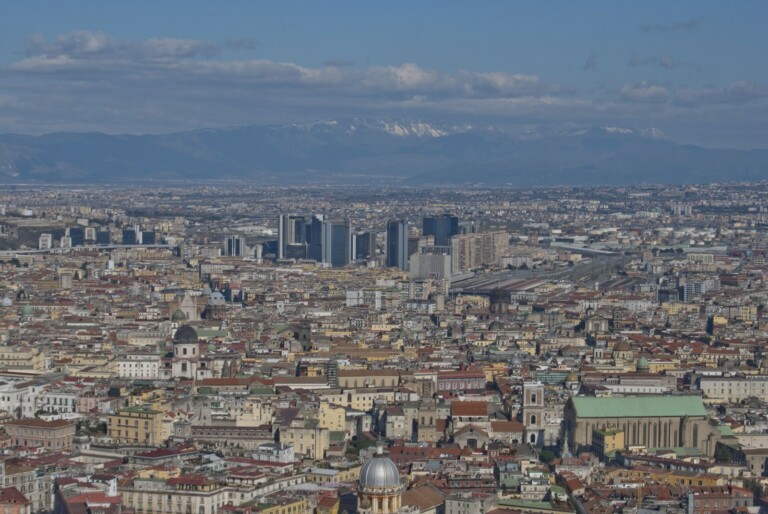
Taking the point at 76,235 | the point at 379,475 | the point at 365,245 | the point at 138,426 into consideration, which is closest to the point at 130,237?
the point at 76,235

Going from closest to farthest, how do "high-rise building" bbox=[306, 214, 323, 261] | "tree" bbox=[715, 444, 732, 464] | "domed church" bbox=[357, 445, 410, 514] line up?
"domed church" bbox=[357, 445, 410, 514] < "tree" bbox=[715, 444, 732, 464] < "high-rise building" bbox=[306, 214, 323, 261]

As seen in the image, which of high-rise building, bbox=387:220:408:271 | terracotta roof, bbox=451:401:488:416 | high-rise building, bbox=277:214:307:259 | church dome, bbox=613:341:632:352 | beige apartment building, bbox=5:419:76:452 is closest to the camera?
beige apartment building, bbox=5:419:76:452

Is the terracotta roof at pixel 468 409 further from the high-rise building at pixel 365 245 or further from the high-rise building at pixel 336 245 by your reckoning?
the high-rise building at pixel 365 245

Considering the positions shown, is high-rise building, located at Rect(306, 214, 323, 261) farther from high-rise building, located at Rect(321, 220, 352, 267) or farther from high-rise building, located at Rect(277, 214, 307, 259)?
high-rise building, located at Rect(277, 214, 307, 259)

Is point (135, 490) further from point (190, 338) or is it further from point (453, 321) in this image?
point (453, 321)

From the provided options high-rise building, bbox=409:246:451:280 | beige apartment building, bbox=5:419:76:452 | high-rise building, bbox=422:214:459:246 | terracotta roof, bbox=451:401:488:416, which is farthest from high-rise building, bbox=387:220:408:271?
beige apartment building, bbox=5:419:76:452

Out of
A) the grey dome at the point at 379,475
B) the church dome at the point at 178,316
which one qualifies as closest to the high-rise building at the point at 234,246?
the church dome at the point at 178,316

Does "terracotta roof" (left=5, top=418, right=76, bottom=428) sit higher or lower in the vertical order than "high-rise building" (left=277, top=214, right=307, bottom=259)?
higher

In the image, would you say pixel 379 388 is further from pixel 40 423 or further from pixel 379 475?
pixel 379 475
